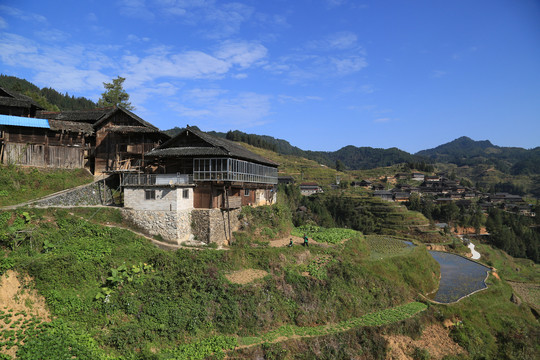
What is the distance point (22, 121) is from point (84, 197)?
869cm

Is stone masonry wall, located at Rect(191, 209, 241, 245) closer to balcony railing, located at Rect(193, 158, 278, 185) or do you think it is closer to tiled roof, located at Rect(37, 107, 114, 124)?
balcony railing, located at Rect(193, 158, 278, 185)

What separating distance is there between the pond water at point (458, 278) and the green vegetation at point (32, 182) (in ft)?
108

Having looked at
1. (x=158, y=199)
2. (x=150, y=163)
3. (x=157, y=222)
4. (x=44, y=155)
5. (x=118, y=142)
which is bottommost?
(x=157, y=222)

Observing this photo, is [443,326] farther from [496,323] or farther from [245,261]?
[245,261]

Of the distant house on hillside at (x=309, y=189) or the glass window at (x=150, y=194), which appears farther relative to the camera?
the distant house on hillside at (x=309, y=189)

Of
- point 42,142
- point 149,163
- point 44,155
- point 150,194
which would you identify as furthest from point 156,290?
point 42,142

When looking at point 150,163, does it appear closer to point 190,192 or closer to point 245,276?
point 190,192

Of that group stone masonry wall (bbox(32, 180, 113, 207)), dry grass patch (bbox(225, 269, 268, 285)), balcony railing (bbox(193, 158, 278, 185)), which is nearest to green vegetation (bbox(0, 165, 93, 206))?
stone masonry wall (bbox(32, 180, 113, 207))

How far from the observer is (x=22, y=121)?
2519 centimetres

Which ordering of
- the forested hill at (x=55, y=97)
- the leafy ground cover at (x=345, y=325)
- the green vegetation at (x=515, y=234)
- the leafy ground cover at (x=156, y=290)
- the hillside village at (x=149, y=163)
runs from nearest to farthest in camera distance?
1. the leafy ground cover at (x=156, y=290)
2. the leafy ground cover at (x=345, y=325)
3. the hillside village at (x=149, y=163)
4. the green vegetation at (x=515, y=234)
5. the forested hill at (x=55, y=97)

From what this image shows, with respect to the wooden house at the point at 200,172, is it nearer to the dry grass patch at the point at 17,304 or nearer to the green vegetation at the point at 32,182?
the green vegetation at the point at 32,182

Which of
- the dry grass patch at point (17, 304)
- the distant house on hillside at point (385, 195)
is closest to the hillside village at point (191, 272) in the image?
the dry grass patch at point (17, 304)

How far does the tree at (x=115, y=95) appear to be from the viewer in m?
47.5

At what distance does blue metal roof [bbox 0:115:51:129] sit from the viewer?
80.4 feet
